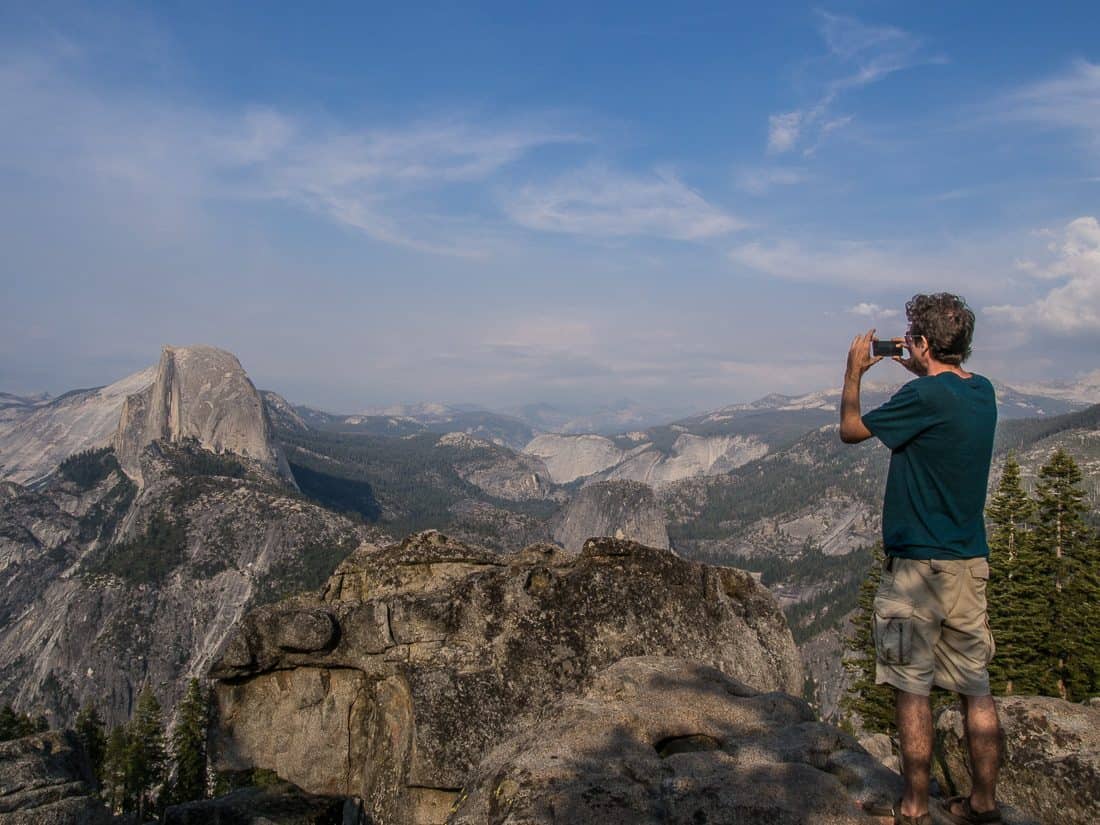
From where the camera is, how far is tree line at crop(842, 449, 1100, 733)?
31.4m

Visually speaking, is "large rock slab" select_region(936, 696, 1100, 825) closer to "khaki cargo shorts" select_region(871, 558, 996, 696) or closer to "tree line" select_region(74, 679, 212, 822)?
"khaki cargo shorts" select_region(871, 558, 996, 696)

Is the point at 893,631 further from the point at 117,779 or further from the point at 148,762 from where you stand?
the point at 148,762

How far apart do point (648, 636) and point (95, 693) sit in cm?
13907

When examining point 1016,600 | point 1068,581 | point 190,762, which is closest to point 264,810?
point 1016,600

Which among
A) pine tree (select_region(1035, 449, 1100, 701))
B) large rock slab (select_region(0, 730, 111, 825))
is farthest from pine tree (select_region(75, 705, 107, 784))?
pine tree (select_region(1035, 449, 1100, 701))


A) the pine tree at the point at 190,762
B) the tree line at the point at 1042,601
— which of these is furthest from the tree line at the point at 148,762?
the tree line at the point at 1042,601

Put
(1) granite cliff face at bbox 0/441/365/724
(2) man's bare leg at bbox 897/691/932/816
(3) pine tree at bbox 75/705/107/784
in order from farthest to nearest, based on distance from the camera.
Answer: (1) granite cliff face at bbox 0/441/365/724, (3) pine tree at bbox 75/705/107/784, (2) man's bare leg at bbox 897/691/932/816

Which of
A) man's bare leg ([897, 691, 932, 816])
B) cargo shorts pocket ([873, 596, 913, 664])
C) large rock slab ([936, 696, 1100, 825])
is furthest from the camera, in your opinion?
large rock slab ([936, 696, 1100, 825])

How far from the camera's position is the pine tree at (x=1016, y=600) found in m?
31.5

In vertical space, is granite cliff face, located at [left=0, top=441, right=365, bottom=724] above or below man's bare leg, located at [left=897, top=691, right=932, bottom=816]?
below

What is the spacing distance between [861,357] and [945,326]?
772mm

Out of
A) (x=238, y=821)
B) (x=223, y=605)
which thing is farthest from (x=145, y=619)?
(x=238, y=821)

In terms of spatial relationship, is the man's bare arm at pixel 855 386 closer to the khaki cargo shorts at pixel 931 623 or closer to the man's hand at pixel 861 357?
the man's hand at pixel 861 357

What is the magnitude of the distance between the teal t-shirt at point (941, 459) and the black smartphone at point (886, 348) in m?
0.57
